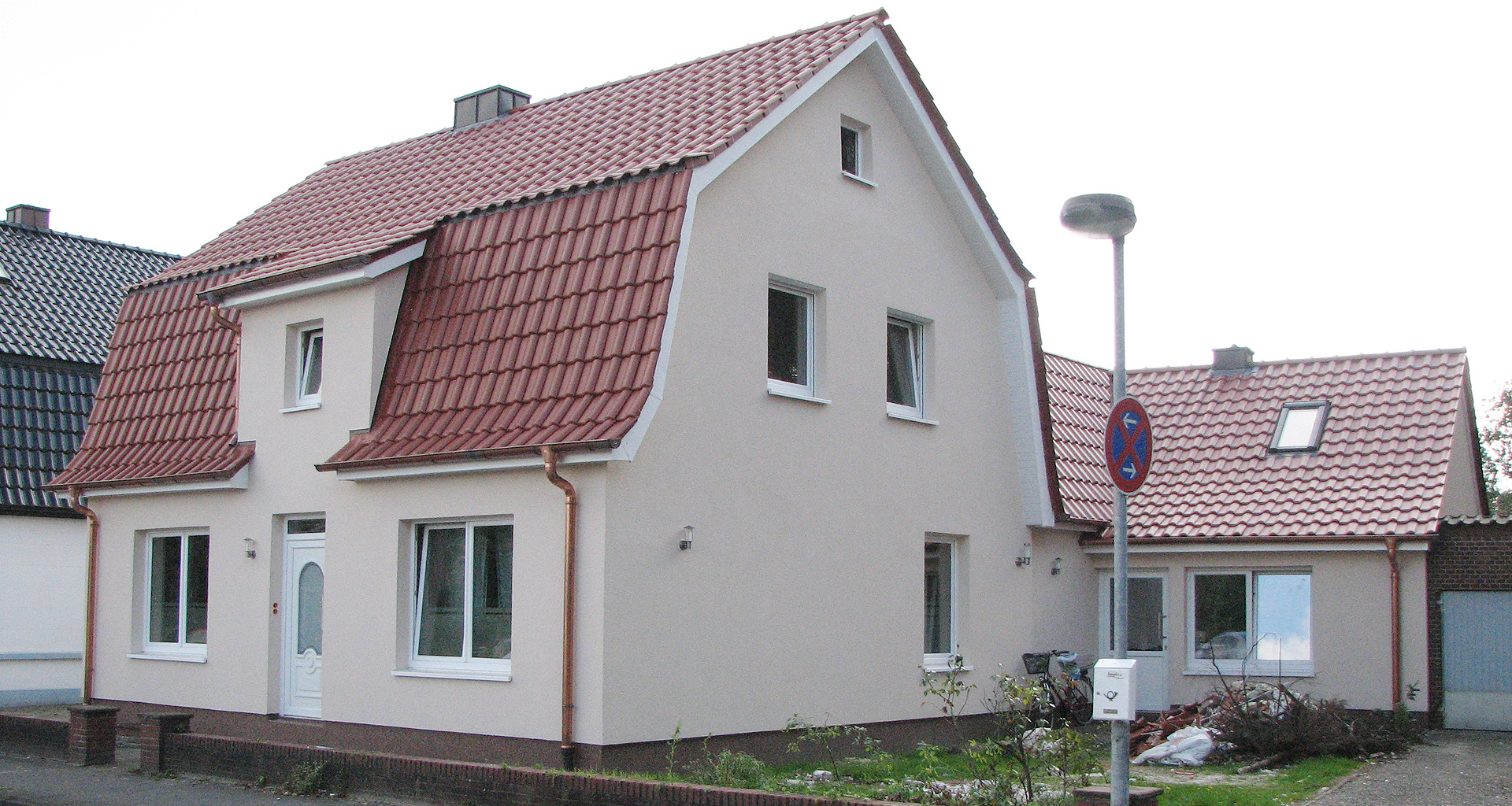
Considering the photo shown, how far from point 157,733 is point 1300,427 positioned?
51.5 ft

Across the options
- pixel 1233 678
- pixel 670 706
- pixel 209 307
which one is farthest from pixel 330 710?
pixel 1233 678

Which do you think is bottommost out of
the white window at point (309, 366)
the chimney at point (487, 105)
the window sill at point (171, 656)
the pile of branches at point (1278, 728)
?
the pile of branches at point (1278, 728)

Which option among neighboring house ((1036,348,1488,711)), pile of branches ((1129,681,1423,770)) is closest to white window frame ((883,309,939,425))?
neighboring house ((1036,348,1488,711))

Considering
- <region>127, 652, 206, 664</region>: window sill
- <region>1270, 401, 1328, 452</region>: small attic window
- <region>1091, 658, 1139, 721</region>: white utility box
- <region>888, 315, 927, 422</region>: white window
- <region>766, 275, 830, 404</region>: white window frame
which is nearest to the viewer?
<region>1091, 658, 1139, 721</region>: white utility box

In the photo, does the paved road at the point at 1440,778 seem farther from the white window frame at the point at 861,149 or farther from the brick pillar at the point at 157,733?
the brick pillar at the point at 157,733

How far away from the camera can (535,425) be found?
12.5 m

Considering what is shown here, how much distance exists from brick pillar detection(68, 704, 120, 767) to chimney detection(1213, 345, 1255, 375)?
54.7ft

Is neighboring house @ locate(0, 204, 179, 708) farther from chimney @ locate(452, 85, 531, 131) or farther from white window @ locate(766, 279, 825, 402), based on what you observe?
white window @ locate(766, 279, 825, 402)

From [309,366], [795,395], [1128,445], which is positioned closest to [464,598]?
[309,366]

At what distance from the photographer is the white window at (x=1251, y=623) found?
62.2 feet

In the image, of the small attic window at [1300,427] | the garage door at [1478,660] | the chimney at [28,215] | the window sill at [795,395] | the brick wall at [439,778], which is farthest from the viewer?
the chimney at [28,215]

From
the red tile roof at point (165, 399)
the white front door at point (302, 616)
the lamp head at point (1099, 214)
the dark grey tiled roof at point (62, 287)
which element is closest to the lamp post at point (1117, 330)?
the lamp head at point (1099, 214)

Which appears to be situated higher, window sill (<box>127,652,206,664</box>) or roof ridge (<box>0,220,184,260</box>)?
roof ridge (<box>0,220,184,260</box>)

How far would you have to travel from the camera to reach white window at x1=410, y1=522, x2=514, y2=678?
13.1m
